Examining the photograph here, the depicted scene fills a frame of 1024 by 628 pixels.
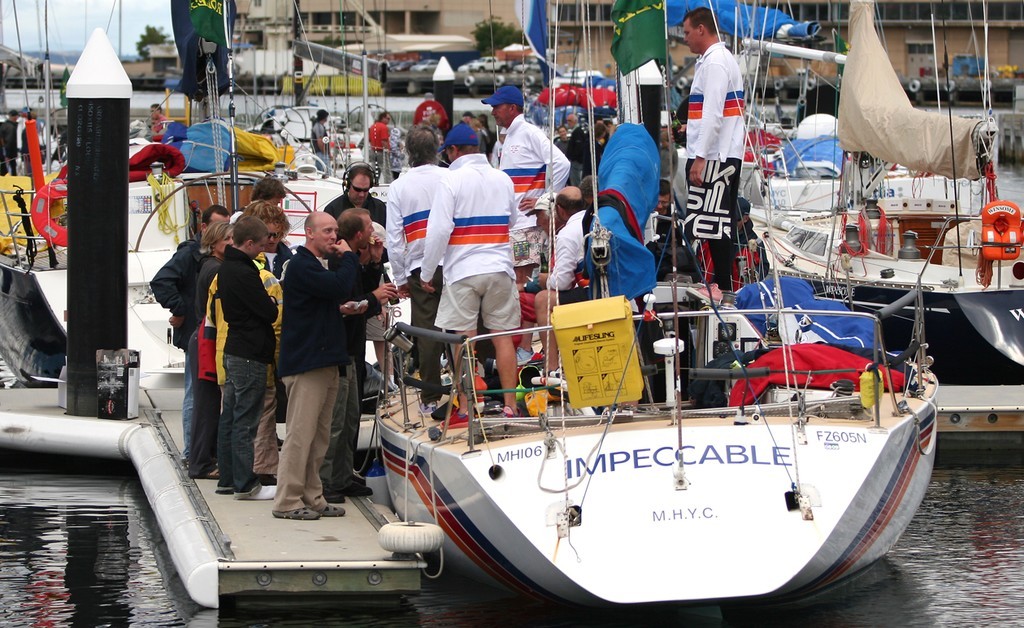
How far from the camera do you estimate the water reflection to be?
23.8ft

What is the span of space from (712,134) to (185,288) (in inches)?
129

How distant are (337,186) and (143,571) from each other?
7600mm

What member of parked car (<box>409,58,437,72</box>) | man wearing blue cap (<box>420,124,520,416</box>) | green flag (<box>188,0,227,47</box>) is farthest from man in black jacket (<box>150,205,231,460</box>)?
parked car (<box>409,58,437,72</box>)

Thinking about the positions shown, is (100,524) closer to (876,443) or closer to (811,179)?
(876,443)

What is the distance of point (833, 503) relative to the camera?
674 cm

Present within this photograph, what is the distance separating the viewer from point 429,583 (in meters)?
7.92

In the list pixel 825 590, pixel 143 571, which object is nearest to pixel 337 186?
pixel 143 571

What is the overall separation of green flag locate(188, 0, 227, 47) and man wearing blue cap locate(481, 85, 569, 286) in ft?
11.3

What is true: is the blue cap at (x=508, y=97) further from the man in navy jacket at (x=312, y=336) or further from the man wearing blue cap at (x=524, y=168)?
the man in navy jacket at (x=312, y=336)

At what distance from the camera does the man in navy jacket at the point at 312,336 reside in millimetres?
7586

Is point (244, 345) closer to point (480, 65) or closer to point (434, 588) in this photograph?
point (434, 588)

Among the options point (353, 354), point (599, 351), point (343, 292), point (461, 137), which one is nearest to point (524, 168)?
point (461, 137)

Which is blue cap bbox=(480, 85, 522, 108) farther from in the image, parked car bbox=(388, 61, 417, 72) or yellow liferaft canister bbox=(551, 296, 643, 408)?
parked car bbox=(388, 61, 417, 72)

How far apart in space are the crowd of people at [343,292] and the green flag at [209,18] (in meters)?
3.97
